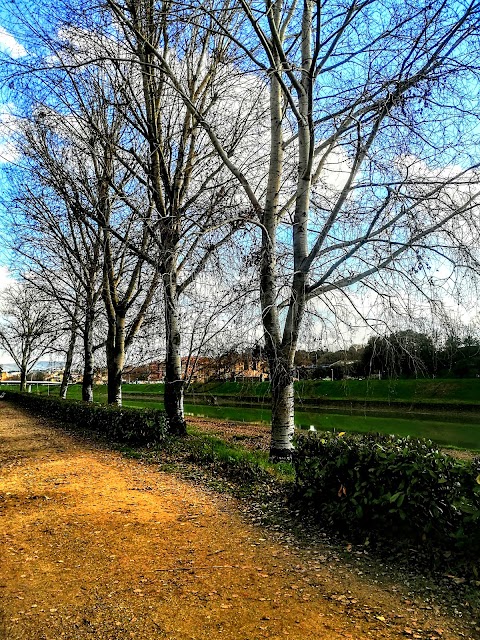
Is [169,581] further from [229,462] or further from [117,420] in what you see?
[117,420]

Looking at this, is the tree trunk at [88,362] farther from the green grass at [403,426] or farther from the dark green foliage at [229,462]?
the dark green foliage at [229,462]

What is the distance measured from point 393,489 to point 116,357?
35.1 feet

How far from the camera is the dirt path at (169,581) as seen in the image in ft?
9.62

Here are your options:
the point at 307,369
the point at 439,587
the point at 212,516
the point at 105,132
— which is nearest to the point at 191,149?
the point at 105,132

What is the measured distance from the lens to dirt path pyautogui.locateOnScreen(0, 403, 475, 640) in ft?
9.62

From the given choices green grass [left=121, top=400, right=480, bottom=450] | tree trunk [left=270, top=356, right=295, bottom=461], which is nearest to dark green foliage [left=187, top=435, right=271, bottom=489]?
tree trunk [left=270, top=356, right=295, bottom=461]

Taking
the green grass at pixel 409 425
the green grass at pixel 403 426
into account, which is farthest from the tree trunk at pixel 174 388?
the green grass at pixel 403 426

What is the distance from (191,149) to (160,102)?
1.13 metres

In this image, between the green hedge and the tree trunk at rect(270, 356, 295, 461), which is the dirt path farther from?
the tree trunk at rect(270, 356, 295, 461)

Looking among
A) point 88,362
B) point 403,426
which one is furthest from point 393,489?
point 403,426

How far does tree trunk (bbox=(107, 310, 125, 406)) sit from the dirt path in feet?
24.8

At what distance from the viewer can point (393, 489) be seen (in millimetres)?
4051

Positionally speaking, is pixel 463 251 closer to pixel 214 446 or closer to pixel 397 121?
pixel 397 121

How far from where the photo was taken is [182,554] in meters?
4.11
